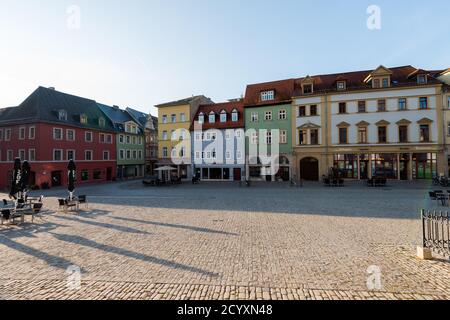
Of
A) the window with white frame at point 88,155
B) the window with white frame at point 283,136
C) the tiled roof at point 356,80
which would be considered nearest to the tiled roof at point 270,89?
the tiled roof at point 356,80

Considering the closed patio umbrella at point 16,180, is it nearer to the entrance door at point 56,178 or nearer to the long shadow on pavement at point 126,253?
the long shadow on pavement at point 126,253

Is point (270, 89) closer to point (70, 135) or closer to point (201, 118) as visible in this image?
point (201, 118)

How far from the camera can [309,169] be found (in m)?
31.7

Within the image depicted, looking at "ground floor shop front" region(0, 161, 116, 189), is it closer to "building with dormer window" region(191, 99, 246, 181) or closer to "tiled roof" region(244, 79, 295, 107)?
"building with dormer window" region(191, 99, 246, 181)

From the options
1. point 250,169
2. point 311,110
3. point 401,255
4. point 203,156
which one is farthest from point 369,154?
point 401,255

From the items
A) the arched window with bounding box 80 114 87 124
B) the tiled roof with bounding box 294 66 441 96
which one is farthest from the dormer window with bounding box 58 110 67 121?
the tiled roof with bounding box 294 66 441 96

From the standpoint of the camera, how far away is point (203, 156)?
3672cm

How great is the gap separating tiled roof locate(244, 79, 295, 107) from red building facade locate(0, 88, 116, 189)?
84.8ft

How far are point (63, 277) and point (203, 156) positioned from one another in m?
31.4

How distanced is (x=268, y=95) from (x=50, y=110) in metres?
32.1

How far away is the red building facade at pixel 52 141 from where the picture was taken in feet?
96.9

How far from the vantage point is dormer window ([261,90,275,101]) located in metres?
34.0

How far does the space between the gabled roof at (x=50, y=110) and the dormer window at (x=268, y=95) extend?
1087 inches
